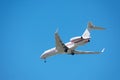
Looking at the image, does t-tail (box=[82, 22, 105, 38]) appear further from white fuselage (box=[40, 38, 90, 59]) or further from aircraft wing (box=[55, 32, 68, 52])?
aircraft wing (box=[55, 32, 68, 52])

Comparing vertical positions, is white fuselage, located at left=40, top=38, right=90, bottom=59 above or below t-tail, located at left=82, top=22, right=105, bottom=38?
below

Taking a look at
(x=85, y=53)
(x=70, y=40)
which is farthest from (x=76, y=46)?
(x=85, y=53)

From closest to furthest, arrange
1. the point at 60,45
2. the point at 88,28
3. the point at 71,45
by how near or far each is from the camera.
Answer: the point at 60,45, the point at 71,45, the point at 88,28

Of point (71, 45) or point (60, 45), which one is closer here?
point (60, 45)

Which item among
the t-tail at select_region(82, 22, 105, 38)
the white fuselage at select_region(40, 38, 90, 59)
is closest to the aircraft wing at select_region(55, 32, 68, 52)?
the white fuselage at select_region(40, 38, 90, 59)

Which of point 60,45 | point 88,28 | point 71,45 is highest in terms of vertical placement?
point 88,28

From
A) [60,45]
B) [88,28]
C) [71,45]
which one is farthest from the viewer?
[88,28]

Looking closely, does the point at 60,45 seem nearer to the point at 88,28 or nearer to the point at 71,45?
the point at 71,45

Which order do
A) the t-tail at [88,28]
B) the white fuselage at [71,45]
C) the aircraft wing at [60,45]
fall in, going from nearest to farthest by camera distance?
the aircraft wing at [60,45] → the white fuselage at [71,45] → the t-tail at [88,28]

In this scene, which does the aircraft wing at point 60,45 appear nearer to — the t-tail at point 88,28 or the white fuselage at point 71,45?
the white fuselage at point 71,45

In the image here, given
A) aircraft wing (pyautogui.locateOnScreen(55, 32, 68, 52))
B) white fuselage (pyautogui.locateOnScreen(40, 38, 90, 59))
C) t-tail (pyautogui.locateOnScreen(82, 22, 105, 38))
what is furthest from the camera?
t-tail (pyautogui.locateOnScreen(82, 22, 105, 38))

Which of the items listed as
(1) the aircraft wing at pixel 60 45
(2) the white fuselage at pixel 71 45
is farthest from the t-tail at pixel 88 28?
(1) the aircraft wing at pixel 60 45

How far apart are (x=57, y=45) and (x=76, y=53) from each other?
847 cm

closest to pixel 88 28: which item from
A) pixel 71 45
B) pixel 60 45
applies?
pixel 71 45
